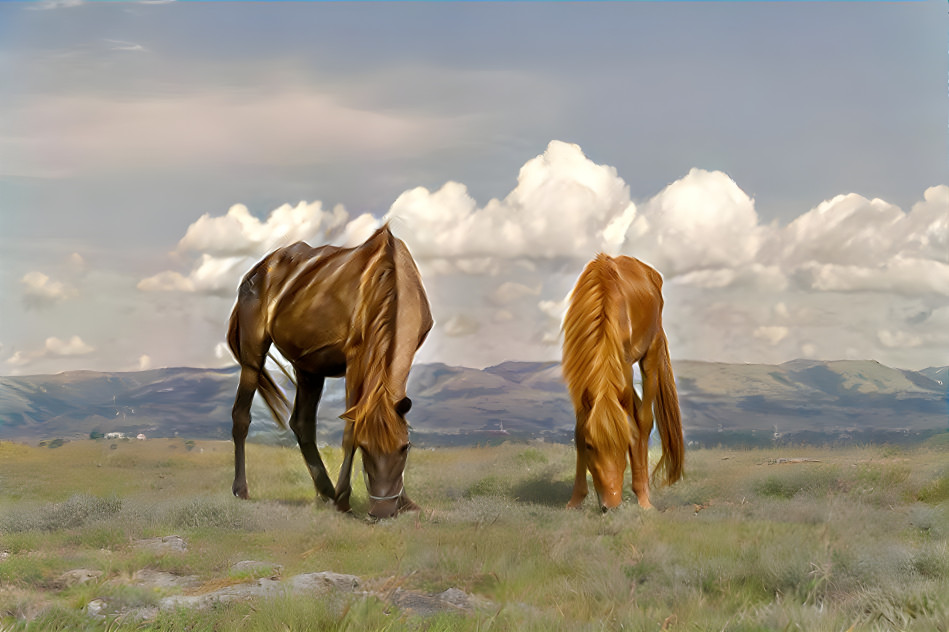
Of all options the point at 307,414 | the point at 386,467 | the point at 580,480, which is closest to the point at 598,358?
the point at 580,480

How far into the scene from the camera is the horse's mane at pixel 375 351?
9.84 metres

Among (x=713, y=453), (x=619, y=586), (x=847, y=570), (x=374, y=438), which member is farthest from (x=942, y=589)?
(x=713, y=453)

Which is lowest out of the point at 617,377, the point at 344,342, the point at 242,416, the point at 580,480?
the point at 580,480

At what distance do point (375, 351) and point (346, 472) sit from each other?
169cm

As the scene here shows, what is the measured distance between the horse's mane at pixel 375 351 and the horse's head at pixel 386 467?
0.02m

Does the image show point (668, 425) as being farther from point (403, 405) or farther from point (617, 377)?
point (403, 405)

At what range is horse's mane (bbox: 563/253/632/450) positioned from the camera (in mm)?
10172

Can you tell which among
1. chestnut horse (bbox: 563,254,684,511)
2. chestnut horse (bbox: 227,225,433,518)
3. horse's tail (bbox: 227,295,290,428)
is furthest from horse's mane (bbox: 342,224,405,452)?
horse's tail (bbox: 227,295,290,428)

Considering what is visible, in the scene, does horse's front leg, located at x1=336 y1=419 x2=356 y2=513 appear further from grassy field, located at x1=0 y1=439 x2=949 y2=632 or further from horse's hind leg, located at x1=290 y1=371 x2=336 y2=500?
horse's hind leg, located at x1=290 y1=371 x2=336 y2=500

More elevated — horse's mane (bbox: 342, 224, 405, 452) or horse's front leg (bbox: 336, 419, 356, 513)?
horse's mane (bbox: 342, 224, 405, 452)

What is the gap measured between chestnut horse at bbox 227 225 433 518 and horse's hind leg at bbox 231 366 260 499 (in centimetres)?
2

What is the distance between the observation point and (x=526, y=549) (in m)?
8.09

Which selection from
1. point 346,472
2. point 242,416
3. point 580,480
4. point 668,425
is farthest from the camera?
point 242,416

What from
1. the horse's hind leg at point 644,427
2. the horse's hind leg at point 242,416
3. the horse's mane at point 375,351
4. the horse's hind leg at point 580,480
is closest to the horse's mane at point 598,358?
the horse's hind leg at point 580,480
